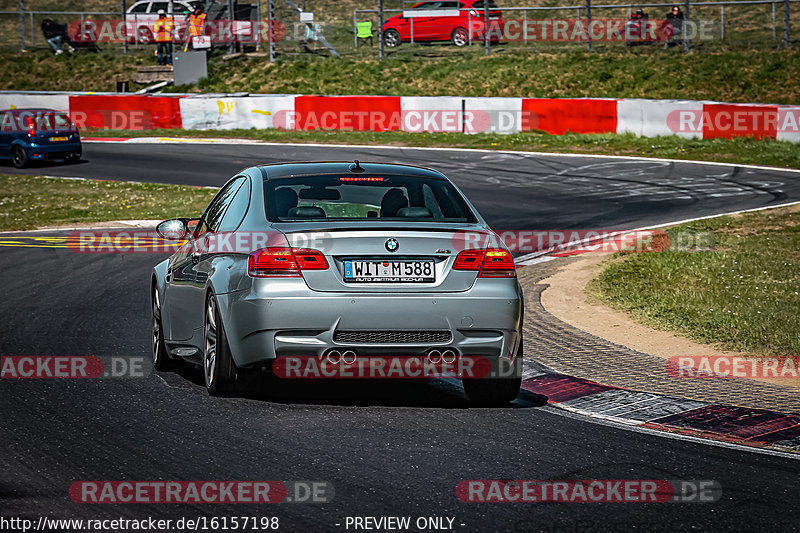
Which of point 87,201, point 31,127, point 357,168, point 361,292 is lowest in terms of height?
point 87,201

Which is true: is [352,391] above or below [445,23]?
below

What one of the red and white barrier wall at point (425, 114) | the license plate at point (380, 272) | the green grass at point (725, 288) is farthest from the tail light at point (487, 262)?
the red and white barrier wall at point (425, 114)

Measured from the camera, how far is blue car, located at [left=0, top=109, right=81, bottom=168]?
30.3 metres

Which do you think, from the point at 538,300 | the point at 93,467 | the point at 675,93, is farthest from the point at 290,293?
the point at 675,93

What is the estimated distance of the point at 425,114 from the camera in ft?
111

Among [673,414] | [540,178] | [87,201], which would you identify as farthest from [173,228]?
[540,178]

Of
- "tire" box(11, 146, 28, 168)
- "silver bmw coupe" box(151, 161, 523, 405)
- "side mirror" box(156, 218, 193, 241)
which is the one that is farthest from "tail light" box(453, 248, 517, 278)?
"tire" box(11, 146, 28, 168)

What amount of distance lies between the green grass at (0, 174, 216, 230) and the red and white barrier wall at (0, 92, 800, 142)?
394 inches

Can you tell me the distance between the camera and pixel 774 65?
117ft

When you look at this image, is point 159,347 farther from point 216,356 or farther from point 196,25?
point 196,25

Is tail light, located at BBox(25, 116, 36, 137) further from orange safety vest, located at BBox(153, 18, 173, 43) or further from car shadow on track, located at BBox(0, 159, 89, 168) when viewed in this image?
orange safety vest, located at BBox(153, 18, 173, 43)

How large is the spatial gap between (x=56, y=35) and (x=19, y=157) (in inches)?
840

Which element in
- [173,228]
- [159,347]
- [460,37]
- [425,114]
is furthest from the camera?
[460,37]

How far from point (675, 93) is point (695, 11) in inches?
867
